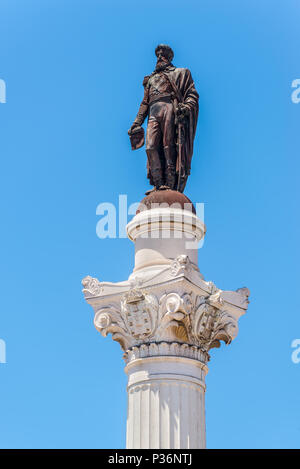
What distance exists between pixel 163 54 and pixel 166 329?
7.15 m

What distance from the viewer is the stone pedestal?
48.3 ft

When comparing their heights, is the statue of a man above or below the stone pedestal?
above

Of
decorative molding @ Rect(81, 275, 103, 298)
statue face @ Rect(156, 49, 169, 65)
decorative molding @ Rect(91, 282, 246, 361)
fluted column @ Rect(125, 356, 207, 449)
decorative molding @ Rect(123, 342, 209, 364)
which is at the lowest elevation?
fluted column @ Rect(125, 356, 207, 449)

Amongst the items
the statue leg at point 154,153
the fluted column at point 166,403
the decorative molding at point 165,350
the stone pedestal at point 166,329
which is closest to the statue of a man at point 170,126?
the statue leg at point 154,153

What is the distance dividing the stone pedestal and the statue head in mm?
4429

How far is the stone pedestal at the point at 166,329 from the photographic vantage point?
14.7 metres

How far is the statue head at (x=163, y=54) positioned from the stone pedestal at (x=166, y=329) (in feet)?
14.5

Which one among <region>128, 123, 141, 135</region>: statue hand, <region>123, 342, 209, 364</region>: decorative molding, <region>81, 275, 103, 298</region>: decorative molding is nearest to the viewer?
<region>123, 342, 209, 364</region>: decorative molding

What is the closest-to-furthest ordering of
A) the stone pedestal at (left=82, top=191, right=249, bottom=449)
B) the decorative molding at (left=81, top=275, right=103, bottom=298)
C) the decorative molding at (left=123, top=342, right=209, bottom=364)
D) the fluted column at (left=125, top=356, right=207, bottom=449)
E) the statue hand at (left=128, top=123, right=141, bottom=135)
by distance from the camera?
the fluted column at (left=125, top=356, right=207, bottom=449)
the stone pedestal at (left=82, top=191, right=249, bottom=449)
the decorative molding at (left=123, top=342, right=209, bottom=364)
the decorative molding at (left=81, top=275, right=103, bottom=298)
the statue hand at (left=128, top=123, right=141, bottom=135)

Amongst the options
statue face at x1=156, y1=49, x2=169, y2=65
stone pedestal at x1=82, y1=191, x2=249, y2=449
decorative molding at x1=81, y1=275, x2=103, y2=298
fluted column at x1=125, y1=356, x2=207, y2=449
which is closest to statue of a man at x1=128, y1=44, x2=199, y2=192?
statue face at x1=156, y1=49, x2=169, y2=65

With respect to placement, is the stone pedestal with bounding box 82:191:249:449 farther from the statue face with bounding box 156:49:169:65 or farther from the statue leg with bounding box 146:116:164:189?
the statue face with bounding box 156:49:169:65
